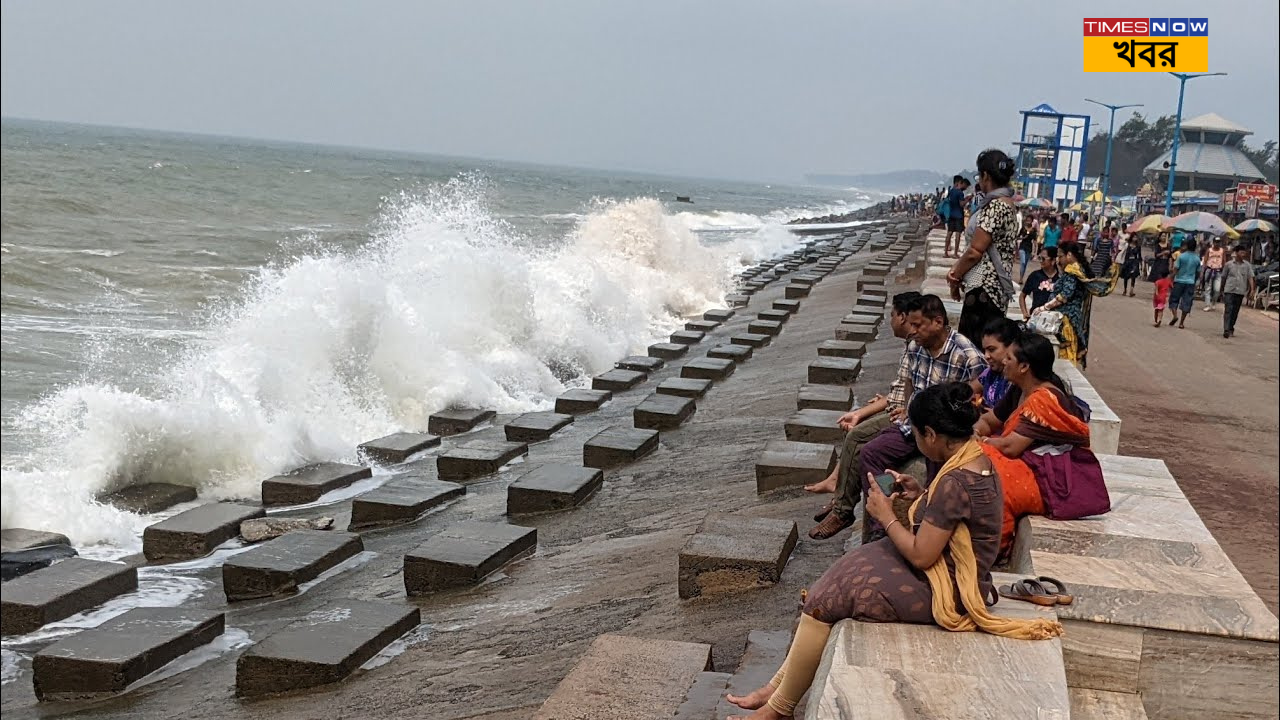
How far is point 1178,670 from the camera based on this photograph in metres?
3.09

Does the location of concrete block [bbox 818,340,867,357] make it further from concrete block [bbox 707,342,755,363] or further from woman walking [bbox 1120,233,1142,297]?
woman walking [bbox 1120,233,1142,297]

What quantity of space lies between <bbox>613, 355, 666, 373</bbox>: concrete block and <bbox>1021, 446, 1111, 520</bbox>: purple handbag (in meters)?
7.57

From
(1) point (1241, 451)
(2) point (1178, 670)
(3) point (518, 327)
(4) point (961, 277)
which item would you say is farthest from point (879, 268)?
(2) point (1178, 670)

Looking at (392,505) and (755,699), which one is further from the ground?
(755,699)

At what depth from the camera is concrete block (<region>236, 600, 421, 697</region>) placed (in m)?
3.99

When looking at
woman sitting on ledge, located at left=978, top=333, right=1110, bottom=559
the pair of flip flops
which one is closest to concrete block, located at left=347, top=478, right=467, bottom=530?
woman sitting on ledge, located at left=978, top=333, right=1110, bottom=559

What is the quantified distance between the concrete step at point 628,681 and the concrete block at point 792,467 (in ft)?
7.75

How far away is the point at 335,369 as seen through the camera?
34.2 ft

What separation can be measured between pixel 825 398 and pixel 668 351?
5.07 metres

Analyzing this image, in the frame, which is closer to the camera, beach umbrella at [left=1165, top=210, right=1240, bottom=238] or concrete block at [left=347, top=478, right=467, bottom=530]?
concrete block at [left=347, top=478, right=467, bottom=530]

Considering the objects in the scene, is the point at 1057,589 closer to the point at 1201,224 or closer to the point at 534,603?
the point at 534,603

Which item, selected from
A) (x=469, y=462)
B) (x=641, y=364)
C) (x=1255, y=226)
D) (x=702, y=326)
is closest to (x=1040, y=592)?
(x=469, y=462)

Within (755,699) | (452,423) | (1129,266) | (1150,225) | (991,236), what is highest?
(991,236)

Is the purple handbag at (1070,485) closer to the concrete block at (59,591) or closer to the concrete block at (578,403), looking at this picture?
the concrete block at (59,591)
